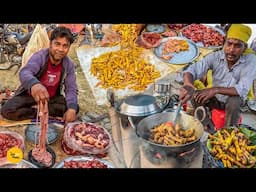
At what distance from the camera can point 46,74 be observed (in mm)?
5598

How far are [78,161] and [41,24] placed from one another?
1.08 metres

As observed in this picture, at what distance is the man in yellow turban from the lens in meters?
5.59

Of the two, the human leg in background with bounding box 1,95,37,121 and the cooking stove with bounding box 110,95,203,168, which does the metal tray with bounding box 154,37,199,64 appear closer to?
the cooking stove with bounding box 110,95,203,168

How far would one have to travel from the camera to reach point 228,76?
564 cm

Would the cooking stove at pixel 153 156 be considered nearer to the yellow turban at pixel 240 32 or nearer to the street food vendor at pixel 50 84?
the street food vendor at pixel 50 84

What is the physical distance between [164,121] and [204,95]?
14.0 inches

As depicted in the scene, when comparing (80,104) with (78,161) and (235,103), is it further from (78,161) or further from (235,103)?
(235,103)

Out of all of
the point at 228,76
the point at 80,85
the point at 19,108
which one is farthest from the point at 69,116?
the point at 228,76

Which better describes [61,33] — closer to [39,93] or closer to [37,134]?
[39,93]

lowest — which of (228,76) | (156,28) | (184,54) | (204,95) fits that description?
(204,95)

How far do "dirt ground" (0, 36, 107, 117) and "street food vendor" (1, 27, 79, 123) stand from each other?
44 mm

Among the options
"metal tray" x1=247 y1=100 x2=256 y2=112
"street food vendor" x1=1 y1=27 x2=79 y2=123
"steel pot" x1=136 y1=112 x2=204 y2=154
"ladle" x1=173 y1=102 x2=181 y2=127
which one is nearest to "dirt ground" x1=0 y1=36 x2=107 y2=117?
"street food vendor" x1=1 y1=27 x2=79 y2=123

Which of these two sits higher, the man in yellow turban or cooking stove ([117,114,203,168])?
the man in yellow turban
